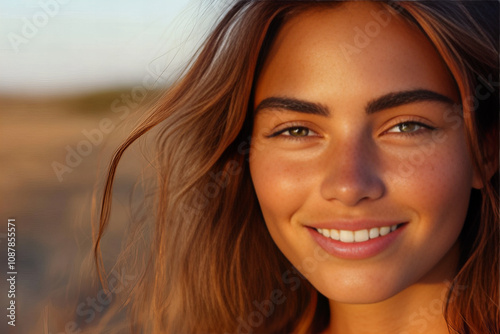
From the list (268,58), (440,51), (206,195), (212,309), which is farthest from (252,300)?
(440,51)

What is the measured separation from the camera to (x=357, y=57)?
194cm

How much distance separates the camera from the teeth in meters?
2.02

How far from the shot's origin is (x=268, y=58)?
222 cm

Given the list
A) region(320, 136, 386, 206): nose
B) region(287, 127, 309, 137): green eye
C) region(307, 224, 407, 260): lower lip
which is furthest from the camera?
region(287, 127, 309, 137): green eye

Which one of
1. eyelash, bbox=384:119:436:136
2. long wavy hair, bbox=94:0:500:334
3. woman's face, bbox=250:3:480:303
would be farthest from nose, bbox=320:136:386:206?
long wavy hair, bbox=94:0:500:334

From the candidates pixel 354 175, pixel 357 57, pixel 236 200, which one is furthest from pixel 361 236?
pixel 236 200

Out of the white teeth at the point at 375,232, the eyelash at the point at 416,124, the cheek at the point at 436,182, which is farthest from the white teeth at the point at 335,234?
the eyelash at the point at 416,124

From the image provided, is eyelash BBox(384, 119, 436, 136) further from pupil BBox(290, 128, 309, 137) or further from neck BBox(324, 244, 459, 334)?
neck BBox(324, 244, 459, 334)

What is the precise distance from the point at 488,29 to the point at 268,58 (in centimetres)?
79

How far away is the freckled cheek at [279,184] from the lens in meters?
2.09

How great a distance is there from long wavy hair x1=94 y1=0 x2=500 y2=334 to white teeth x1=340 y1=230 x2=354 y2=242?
0.46 m

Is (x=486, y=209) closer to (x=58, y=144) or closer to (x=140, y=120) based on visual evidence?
(x=140, y=120)

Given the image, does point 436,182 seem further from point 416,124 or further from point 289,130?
point 289,130

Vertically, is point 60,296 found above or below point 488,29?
below
